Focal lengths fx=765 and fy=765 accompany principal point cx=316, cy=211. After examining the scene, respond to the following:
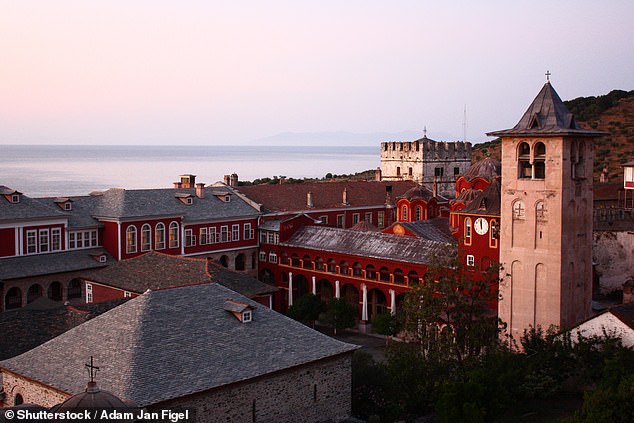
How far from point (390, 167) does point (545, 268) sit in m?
45.6

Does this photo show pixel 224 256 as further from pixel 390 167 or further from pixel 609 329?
pixel 609 329

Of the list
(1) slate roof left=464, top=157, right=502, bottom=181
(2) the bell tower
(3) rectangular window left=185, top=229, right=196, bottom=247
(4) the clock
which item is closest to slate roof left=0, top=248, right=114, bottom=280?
(3) rectangular window left=185, top=229, right=196, bottom=247

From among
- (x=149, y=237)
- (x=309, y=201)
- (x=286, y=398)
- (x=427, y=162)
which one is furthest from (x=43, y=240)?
(x=427, y=162)

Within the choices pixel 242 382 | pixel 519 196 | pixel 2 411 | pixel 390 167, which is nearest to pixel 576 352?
pixel 519 196

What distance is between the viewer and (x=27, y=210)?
45.8 m

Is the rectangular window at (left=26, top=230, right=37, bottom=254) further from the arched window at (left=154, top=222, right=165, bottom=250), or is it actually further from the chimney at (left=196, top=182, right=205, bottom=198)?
the chimney at (left=196, top=182, right=205, bottom=198)

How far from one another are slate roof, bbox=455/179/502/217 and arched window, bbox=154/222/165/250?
2041 centimetres

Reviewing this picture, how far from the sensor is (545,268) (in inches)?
1233

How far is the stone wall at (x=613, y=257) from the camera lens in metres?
43.5

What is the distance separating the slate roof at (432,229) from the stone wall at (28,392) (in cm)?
2964

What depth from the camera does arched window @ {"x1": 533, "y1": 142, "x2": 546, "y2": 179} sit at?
31359mm

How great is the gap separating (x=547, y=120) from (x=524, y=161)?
1.92m

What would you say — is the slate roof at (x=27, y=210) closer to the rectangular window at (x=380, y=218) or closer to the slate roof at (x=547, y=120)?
the rectangular window at (x=380, y=218)

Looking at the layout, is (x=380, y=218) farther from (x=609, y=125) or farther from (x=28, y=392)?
(x=28, y=392)
